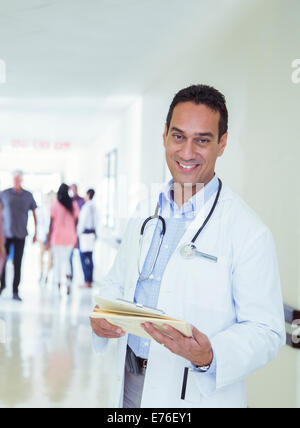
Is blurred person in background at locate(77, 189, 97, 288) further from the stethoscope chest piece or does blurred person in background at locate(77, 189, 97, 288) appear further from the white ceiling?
the stethoscope chest piece

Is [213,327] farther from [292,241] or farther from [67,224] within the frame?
[67,224]

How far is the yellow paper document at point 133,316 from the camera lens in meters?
1.45

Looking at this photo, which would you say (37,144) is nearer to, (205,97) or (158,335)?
(205,97)

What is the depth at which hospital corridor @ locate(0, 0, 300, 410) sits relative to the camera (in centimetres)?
165

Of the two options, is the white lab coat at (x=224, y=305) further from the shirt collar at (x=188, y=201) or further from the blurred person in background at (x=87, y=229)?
the blurred person in background at (x=87, y=229)

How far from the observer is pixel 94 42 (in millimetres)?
5465

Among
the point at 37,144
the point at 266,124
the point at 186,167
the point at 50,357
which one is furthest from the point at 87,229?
the point at 186,167

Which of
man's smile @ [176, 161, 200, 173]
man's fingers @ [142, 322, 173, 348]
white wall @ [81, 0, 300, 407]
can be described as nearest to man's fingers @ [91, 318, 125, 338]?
man's fingers @ [142, 322, 173, 348]

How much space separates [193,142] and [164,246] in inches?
14.3

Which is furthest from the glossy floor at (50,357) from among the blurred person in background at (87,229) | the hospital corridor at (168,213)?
the blurred person in background at (87,229)

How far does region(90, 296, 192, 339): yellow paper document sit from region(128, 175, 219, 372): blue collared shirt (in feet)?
0.82

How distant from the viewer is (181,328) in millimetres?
1455

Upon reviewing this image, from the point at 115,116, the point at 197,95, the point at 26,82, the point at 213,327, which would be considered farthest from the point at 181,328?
the point at 115,116

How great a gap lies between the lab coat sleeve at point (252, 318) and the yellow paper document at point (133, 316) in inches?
6.7
